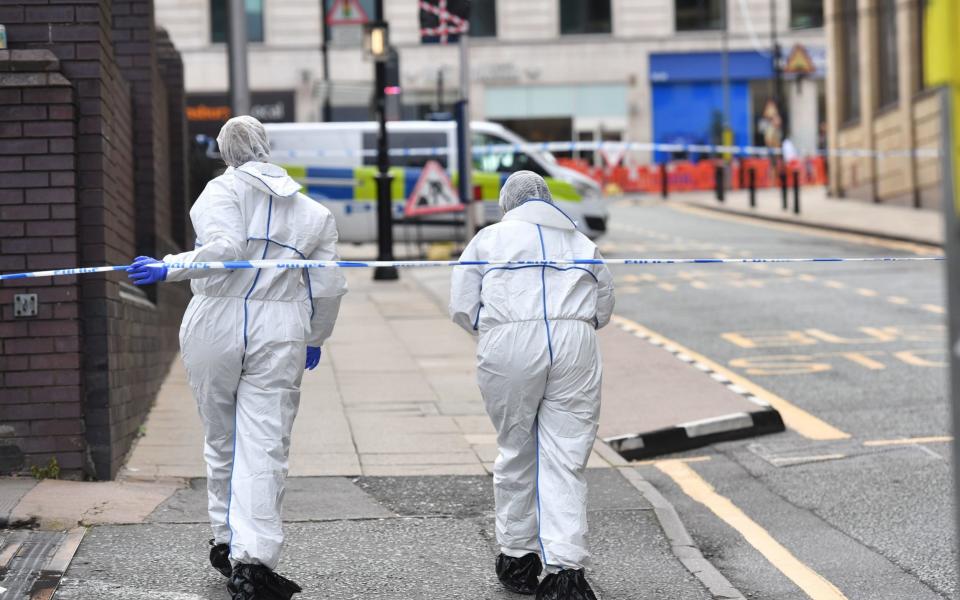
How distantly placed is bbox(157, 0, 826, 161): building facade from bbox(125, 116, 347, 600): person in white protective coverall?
40.9 m

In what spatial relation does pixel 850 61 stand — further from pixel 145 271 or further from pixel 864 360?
pixel 145 271

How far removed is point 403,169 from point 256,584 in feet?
58.0

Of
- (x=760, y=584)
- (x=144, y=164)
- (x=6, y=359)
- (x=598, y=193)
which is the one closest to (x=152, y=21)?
(x=144, y=164)

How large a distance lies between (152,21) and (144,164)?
3.45ft

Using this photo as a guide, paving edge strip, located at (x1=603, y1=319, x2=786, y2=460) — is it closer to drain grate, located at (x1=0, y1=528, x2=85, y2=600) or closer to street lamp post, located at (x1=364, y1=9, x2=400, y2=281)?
drain grate, located at (x1=0, y1=528, x2=85, y2=600)

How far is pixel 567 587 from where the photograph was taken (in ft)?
18.1

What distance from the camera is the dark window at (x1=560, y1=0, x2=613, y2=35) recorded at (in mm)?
48000

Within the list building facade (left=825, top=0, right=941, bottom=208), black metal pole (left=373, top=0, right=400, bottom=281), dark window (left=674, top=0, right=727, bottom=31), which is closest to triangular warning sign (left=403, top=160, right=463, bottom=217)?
black metal pole (left=373, top=0, right=400, bottom=281)

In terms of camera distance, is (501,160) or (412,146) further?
(412,146)

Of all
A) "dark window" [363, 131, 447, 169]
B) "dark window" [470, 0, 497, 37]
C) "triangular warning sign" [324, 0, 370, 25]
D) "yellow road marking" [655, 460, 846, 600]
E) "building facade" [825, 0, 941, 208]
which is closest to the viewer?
"yellow road marking" [655, 460, 846, 600]

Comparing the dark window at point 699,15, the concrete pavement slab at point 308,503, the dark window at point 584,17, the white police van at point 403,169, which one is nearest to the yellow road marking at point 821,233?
the white police van at point 403,169

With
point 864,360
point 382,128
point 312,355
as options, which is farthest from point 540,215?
point 382,128

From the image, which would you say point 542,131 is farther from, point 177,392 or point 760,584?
point 760,584

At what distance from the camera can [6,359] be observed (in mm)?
7297
